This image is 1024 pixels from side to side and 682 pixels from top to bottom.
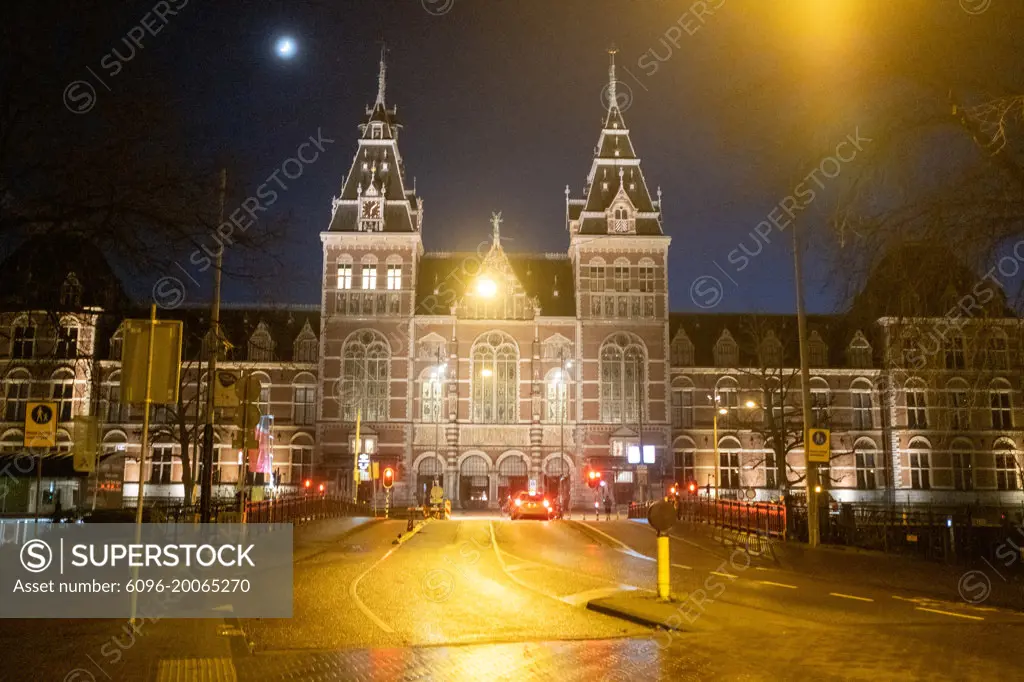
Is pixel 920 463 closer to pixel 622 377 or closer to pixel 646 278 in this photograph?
pixel 622 377

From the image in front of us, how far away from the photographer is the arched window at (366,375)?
5484 cm

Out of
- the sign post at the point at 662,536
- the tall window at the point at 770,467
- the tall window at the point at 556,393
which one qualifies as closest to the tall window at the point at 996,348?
the sign post at the point at 662,536

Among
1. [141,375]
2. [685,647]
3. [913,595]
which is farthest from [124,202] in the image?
[913,595]

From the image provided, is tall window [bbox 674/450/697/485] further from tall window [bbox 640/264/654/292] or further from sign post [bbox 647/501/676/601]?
sign post [bbox 647/501/676/601]

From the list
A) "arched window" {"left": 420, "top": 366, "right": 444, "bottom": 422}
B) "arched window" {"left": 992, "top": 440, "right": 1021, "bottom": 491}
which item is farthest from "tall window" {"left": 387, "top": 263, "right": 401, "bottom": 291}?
"arched window" {"left": 992, "top": 440, "right": 1021, "bottom": 491}

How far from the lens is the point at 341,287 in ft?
182

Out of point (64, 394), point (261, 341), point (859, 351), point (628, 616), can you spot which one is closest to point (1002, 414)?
point (859, 351)

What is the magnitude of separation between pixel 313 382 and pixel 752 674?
51044mm

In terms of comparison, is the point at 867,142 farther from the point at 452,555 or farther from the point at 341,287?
the point at 341,287

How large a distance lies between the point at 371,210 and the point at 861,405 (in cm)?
3572

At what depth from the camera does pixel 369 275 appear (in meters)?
56.0

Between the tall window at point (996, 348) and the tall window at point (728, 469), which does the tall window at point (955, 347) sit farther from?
the tall window at point (728, 469)

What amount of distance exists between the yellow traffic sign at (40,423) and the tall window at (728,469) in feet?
150

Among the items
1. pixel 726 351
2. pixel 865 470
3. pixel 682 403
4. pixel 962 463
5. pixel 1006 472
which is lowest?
pixel 1006 472
